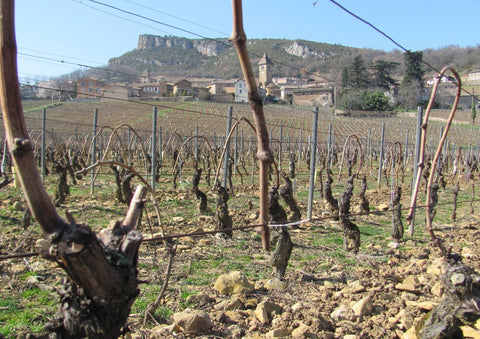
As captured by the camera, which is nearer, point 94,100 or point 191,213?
point 191,213

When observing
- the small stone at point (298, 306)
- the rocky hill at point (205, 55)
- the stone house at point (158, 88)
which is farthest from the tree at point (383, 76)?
the small stone at point (298, 306)

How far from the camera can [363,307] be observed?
2.79m

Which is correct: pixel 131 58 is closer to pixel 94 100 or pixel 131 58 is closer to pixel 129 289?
pixel 94 100

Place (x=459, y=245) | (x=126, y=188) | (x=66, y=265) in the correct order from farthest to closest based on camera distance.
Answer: (x=126, y=188)
(x=459, y=245)
(x=66, y=265)

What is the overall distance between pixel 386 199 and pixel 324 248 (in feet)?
15.9

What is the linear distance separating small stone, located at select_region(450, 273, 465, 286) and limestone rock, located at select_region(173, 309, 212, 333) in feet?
4.99

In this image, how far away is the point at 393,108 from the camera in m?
55.3

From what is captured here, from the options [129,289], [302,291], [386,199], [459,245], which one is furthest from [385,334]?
[386,199]

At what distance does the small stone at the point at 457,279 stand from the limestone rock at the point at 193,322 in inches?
59.8

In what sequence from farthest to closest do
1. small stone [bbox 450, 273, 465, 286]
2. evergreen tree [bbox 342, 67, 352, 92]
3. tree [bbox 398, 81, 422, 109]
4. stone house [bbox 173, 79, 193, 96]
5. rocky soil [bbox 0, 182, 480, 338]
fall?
stone house [bbox 173, 79, 193, 96] < evergreen tree [bbox 342, 67, 352, 92] < tree [bbox 398, 81, 422, 109] < rocky soil [bbox 0, 182, 480, 338] < small stone [bbox 450, 273, 465, 286]

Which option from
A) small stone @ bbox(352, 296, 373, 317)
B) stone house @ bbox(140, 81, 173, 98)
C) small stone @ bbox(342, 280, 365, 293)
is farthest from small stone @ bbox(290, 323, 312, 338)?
stone house @ bbox(140, 81, 173, 98)

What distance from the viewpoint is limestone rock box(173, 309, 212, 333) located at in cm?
242

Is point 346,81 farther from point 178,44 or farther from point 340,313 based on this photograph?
point 178,44

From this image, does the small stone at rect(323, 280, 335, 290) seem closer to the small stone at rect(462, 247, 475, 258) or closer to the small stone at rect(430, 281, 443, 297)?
the small stone at rect(430, 281, 443, 297)
